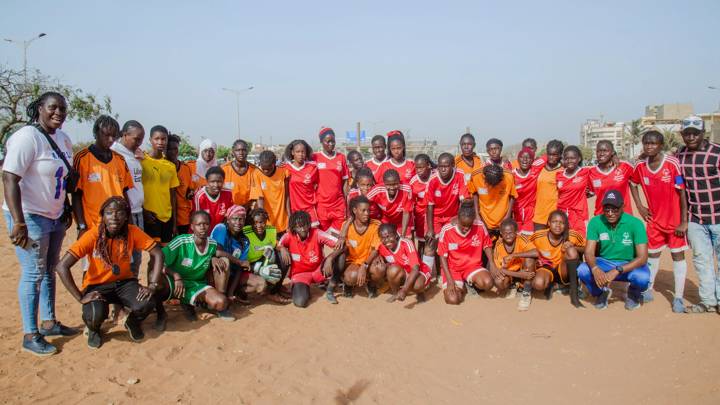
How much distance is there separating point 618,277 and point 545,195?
146 centimetres

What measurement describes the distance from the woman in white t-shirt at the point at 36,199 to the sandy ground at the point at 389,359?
0.51m

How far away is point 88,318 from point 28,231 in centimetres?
93

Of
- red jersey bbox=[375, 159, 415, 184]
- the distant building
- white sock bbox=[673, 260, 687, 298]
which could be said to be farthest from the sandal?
the distant building

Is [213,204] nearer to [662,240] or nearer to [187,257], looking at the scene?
[187,257]

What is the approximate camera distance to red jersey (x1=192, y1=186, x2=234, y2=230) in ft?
18.5

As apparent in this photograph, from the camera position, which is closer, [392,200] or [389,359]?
[389,359]

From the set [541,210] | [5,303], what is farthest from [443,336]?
[5,303]

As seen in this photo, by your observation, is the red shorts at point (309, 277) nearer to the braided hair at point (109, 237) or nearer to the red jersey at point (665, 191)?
the braided hair at point (109, 237)

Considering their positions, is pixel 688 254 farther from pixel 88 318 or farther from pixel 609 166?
pixel 88 318

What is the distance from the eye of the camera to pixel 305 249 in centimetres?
567

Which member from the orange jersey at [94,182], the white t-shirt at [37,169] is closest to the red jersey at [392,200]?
the orange jersey at [94,182]

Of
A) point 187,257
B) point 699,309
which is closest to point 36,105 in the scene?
point 187,257

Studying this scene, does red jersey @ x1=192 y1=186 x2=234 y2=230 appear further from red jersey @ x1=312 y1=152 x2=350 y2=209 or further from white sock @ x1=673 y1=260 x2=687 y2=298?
white sock @ x1=673 y1=260 x2=687 y2=298

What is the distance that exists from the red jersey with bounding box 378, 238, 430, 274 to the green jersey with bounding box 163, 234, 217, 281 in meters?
2.09
